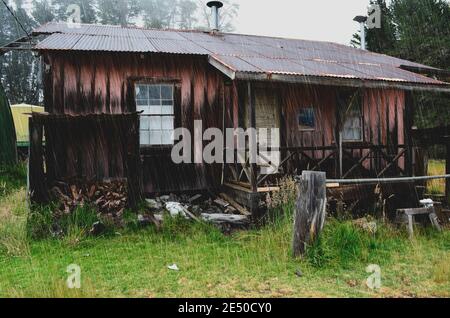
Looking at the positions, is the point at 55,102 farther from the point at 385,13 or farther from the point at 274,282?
the point at 385,13

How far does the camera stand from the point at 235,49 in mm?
10195

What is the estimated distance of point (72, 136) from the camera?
348 inches

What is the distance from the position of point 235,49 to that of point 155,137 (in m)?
3.17

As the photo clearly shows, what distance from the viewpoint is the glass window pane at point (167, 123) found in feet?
31.4

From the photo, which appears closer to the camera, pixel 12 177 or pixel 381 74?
pixel 381 74

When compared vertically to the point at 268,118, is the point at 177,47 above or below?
above

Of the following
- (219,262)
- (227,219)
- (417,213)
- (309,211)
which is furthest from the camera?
(227,219)

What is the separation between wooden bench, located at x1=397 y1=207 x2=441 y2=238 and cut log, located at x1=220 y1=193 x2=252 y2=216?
9.65ft

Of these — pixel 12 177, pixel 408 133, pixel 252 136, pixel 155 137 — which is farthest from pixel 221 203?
pixel 12 177

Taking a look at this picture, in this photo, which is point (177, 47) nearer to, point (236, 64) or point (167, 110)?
point (167, 110)

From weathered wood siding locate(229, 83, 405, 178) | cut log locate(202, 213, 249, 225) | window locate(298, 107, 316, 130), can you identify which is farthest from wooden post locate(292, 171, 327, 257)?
window locate(298, 107, 316, 130)

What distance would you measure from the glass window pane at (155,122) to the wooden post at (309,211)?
5.06 m

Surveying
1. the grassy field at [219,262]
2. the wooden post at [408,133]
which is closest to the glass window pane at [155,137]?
the grassy field at [219,262]
